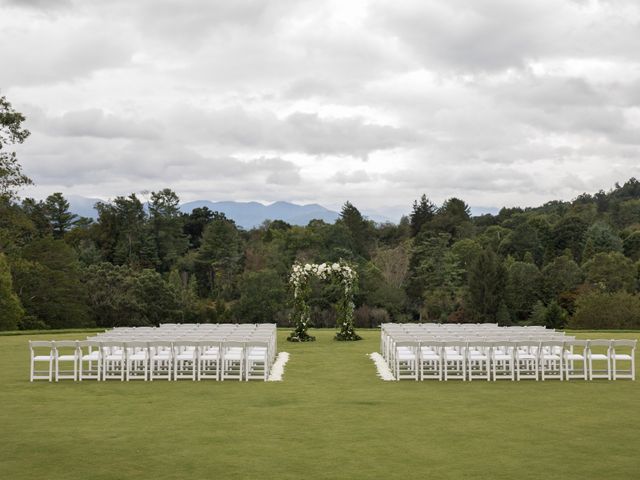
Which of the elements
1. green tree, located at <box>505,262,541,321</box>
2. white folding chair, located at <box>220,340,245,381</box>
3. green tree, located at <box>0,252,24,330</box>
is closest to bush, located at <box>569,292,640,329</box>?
green tree, located at <box>505,262,541,321</box>

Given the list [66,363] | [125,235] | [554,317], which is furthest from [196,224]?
[66,363]

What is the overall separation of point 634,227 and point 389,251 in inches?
978

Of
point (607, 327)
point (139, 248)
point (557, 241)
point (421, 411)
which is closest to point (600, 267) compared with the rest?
point (607, 327)

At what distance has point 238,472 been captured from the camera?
27.0 ft

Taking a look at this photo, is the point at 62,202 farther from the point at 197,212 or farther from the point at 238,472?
the point at 238,472

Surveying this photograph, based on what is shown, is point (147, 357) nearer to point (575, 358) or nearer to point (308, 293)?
point (575, 358)

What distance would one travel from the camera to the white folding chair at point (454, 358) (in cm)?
1617

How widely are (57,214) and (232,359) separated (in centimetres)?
5818

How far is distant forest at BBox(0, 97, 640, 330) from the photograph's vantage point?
1747 inches

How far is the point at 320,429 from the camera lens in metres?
10.6

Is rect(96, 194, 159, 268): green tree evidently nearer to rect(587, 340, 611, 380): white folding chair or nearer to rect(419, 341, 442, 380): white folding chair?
rect(419, 341, 442, 380): white folding chair

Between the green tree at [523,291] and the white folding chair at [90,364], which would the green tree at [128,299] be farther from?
the white folding chair at [90,364]

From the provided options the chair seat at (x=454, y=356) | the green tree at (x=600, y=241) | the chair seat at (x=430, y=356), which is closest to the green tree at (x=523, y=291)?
the green tree at (x=600, y=241)

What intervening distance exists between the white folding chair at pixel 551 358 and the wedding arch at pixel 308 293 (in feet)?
33.7
